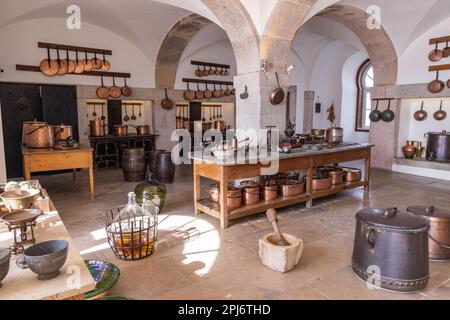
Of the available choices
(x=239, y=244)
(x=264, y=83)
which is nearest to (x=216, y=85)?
(x=264, y=83)

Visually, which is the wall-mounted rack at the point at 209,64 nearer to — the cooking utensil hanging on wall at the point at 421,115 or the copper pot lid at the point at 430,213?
the cooking utensil hanging on wall at the point at 421,115

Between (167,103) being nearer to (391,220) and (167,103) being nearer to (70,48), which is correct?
(70,48)

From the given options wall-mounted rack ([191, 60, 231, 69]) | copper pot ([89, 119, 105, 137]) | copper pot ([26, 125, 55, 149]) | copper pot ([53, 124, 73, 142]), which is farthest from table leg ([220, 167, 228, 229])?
wall-mounted rack ([191, 60, 231, 69])

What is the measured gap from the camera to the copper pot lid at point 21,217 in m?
1.76

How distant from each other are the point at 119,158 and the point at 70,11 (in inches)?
132

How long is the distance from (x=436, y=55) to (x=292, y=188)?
503 cm

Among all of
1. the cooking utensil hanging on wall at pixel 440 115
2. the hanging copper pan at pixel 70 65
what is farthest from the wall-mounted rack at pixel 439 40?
the hanging copper pan at pixel 70 65

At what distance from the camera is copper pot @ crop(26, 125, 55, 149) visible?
447 cm

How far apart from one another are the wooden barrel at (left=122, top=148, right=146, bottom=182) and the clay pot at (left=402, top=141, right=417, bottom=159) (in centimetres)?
599

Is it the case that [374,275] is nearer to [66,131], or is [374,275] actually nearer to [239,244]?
[239,244]

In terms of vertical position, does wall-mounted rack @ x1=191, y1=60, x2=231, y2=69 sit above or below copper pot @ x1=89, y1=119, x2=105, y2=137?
above

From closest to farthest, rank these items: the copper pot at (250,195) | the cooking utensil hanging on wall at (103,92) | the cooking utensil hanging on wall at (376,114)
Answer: the copper pot at (250,195)
the cooking utensil hanging on wall at (103,92)
the cooking utensil hanging on wall at (376,114)

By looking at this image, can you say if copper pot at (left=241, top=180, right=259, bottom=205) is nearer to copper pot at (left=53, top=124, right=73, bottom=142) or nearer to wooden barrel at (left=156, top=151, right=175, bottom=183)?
wooden barrel at (left=156, top=151, right=175, bottom=183)

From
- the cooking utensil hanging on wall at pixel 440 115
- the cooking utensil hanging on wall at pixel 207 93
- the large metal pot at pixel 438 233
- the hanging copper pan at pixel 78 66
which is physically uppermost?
the hanging copper pan at pixel 78 66
